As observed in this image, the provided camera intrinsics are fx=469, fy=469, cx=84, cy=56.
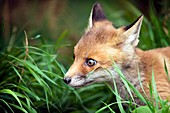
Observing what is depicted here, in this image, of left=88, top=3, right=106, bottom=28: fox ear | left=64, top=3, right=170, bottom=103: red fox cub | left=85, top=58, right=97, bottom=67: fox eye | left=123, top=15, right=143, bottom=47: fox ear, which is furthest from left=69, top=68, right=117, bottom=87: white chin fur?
left=88, top=3, right=106, bottom=28: fox ear

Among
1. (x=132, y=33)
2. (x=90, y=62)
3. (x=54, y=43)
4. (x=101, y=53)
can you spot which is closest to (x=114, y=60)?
(x=101, y=53)

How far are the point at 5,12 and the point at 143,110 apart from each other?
199 inches

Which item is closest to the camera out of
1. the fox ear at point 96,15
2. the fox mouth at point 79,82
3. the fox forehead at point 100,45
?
the fox mouth at point 79,82

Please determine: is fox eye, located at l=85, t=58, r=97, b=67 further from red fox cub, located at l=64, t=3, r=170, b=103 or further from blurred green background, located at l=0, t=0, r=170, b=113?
blurred green background, located at l=0, t=0, r=170, b=113

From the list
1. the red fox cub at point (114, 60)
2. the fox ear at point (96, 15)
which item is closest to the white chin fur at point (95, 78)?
the red fox cub at point (114, 60)

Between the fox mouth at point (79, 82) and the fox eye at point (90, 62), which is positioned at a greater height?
the fox eye at point (90, 62)

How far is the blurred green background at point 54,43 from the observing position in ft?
20.3

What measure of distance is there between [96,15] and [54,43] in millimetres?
2237

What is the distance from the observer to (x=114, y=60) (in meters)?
5.59

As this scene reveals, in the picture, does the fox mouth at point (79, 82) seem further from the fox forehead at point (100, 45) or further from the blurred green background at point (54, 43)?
the blurred green background at point (54, 43)

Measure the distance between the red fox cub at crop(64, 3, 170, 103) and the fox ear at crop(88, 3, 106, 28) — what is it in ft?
0.57

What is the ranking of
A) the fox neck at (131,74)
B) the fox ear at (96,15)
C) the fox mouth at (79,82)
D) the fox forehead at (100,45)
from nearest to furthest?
the fox mouth at (79,82) < the fox forehead at (100,45) < the fox neck at (131,74) < the fox ear at (96,15)

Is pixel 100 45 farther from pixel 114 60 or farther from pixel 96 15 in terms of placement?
pixel 96 15

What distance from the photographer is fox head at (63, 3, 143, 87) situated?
548 cm
